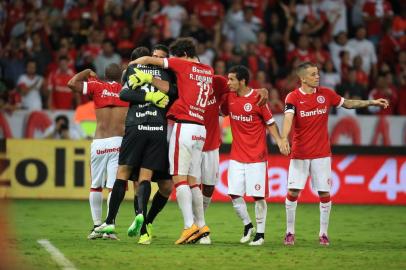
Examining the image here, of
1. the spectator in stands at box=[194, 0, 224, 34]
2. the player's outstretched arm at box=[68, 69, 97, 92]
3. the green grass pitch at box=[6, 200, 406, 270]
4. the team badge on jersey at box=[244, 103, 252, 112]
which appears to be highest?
the spectator in stands at box=[194, 0, 224, 34]

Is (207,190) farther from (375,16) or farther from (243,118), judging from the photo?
(375,16)

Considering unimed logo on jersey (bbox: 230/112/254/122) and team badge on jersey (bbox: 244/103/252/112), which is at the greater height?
team badge on jersey (bbox: 244/103/252/112)

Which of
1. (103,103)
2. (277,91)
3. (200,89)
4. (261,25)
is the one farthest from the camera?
(261,25)

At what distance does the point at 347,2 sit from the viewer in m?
25.8

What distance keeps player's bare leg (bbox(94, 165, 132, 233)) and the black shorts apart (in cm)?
11

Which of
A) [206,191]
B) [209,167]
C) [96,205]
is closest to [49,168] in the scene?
[96,205]

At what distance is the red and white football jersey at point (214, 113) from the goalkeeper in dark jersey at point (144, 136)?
0.79 m

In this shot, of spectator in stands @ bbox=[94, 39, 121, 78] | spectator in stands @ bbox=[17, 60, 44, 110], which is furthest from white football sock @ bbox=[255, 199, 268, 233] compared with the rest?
spectator in stands @ bbox=[94, 39, 121, 78]

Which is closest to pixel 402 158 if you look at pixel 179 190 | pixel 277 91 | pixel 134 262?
pixel 277 91

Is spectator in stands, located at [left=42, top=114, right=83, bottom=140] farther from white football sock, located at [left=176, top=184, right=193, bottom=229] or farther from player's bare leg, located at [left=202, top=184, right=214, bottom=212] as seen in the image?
white football sock, located at [left=176, top=184, right=193, bottom=229]

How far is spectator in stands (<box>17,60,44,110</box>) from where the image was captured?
21.3 m

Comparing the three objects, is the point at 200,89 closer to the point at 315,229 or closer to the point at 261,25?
the point at 315,229

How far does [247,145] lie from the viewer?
41.7ft

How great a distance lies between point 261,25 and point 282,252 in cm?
1376
